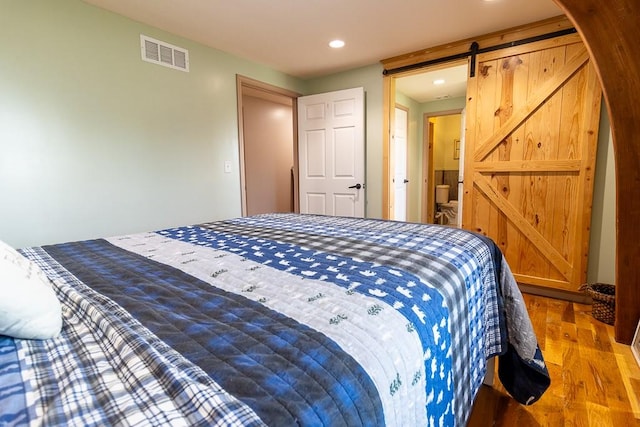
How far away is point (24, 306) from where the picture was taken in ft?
2.08

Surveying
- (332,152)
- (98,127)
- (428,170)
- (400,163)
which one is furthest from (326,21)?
(428,170)

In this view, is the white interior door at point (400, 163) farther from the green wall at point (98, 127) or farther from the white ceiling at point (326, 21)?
the green wall at point (98, 127)

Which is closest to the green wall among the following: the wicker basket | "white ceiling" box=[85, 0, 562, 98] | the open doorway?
"white ceiling" box=[85, 0, 562, 98]

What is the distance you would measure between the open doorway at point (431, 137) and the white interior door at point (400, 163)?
0.59 feet

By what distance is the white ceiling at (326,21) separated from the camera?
2.38 m

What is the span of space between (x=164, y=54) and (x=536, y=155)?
3393 mm

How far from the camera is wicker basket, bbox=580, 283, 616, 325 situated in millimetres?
2318

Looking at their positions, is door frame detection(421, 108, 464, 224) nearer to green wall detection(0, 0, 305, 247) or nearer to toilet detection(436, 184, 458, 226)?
toilet detection(436, 184, 458, 226)

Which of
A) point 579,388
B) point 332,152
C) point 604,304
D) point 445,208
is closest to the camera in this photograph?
point 579,388

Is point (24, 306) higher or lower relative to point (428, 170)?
lower

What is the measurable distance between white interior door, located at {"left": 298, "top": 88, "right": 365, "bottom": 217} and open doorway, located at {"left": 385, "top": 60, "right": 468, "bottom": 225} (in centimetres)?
44

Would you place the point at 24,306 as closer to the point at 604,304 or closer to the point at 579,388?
the point at 579,388

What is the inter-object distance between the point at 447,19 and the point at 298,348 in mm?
2966

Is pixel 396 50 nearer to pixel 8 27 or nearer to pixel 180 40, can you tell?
pixel 180 40
